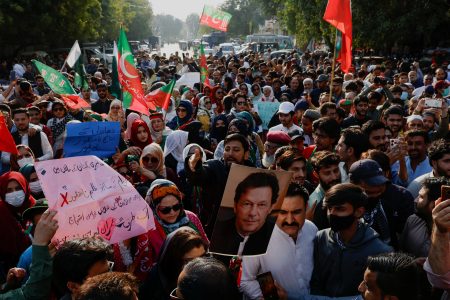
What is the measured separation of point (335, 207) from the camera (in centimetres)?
307

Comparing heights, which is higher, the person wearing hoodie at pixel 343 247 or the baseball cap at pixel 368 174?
the baseball cap at pixel 368 174

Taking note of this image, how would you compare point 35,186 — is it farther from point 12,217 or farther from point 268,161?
point 268,161

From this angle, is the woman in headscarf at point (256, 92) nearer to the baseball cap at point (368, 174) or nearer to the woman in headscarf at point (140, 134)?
the woman in headscarf at point (140, 134)

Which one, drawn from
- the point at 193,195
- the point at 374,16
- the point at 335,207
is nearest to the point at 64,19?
the point at 374,16

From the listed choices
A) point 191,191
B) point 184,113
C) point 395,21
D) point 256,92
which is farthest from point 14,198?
point 395,21

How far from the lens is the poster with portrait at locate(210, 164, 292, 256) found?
9.43 feet

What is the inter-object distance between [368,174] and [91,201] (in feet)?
5.66

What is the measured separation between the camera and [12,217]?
3988 millimetres

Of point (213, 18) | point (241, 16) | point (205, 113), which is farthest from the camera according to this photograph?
point (241, 16)

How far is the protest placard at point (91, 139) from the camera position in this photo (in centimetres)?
466

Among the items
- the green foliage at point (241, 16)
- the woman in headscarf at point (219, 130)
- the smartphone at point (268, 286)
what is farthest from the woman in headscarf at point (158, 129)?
the green foliage at point (241, 16)

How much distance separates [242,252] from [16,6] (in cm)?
2444

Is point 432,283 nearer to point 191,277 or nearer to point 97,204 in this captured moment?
point 191,277

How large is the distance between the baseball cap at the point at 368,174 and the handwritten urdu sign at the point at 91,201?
132cm
